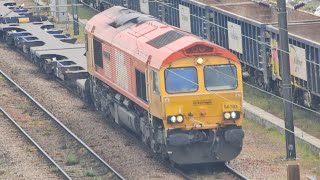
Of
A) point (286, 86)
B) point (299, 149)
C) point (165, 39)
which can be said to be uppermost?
point (165, 39)

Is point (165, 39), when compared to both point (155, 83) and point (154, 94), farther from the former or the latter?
point (154, 94)

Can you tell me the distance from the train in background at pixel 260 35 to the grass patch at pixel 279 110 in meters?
0.27

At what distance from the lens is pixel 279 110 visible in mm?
28234

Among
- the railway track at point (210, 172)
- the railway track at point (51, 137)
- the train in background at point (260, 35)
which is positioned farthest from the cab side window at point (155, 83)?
the train in background at point (260, 35)

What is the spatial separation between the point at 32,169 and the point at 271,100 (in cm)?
903

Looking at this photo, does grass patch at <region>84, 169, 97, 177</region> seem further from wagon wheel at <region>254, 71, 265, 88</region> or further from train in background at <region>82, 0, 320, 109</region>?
wagon wheel at <region>254, 71, 265, 88</region>

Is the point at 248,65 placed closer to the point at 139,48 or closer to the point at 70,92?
the point at 70,92

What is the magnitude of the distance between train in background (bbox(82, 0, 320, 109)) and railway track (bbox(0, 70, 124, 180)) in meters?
6.18

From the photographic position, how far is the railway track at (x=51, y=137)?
22464mm

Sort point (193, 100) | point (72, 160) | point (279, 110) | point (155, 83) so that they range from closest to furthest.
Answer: point (193, 100), point (155, 83), point (72, 160), point (279, 110)

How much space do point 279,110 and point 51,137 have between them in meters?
6.12

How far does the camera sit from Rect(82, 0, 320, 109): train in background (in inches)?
1082

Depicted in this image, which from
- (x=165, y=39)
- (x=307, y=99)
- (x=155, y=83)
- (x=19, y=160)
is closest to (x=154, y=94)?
(x=155, y=83)

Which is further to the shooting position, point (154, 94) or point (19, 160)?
point (19, 160)
